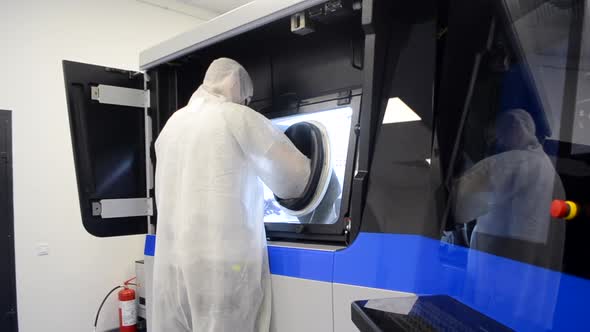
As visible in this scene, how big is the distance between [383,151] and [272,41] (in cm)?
105

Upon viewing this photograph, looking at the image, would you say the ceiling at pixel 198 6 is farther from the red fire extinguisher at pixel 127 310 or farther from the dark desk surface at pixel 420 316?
the dark desk surface at pixel 420 316

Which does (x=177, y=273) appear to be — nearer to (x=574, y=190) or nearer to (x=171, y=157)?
(x=171, y=157)

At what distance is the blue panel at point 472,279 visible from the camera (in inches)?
29.3

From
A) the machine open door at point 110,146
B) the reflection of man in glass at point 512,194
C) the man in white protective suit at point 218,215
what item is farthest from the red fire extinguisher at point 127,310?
the reflection of man in glass at point 512,194

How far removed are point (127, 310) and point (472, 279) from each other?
3149 mm

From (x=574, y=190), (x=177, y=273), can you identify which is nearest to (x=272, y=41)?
(x=177, y=273)

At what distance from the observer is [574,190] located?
Result: 29.3 inches

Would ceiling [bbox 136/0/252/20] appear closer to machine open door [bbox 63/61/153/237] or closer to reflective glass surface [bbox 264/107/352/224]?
machine open door [bbox 63/61/153/237]

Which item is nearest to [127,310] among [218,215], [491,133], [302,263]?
[218,215]

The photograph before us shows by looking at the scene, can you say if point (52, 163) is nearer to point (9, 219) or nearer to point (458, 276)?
point (9, 219)

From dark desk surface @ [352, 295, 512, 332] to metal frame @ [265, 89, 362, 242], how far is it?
1.63ft

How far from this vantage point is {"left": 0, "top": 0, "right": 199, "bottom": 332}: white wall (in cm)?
306

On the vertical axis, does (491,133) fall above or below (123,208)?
above

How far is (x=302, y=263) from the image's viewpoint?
1.38m
